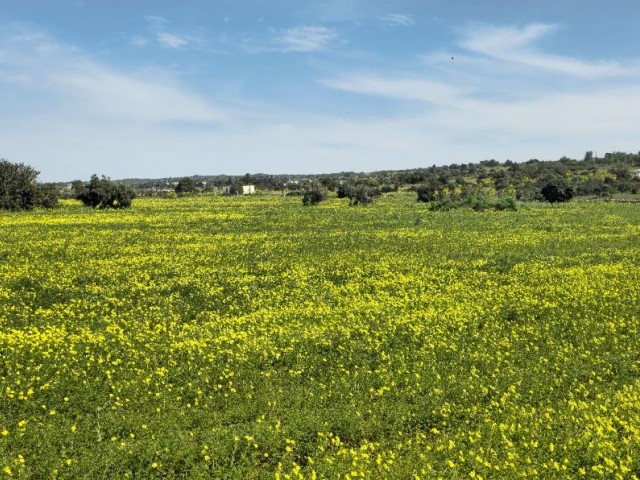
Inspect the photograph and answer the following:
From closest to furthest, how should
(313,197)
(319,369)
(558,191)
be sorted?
(319,369) < (313,197) < (558,191)

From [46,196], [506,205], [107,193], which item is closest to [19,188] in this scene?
[46,196]

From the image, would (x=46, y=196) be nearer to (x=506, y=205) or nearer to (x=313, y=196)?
(x=313, y=196)

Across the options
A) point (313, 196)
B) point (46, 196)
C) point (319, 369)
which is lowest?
point (319, 369)

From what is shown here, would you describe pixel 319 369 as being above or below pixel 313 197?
below

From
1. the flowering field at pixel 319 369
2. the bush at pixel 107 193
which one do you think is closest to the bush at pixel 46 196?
the bush at pixel 107 193

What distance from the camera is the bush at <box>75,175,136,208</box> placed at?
6881 centimetres

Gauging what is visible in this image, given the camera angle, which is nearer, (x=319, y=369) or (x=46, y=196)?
(x=319, y=369)

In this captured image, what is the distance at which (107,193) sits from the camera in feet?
226

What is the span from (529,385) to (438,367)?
75.3 inches

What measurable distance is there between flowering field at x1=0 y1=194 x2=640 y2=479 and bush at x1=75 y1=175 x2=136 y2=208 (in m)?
46.9

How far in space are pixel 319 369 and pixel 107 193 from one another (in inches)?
2532

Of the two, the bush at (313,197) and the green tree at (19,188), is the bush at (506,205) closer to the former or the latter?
the bush at (313,197)

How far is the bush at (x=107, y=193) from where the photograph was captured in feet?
226

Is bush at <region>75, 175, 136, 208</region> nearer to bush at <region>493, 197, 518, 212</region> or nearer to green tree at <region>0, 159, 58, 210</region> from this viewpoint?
green tree at <region>0, 159, 58, 210</region>
